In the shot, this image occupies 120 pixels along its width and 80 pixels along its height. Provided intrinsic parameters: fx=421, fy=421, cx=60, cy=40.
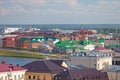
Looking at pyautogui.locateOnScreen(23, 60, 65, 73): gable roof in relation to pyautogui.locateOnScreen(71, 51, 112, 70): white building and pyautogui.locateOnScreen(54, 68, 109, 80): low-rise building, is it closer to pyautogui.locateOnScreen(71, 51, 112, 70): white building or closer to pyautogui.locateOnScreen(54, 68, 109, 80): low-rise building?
pyautogui.locateOnScreen(54, 68, 109, 80): low-rise building

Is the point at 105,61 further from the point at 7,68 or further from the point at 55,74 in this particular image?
the point at 7,68

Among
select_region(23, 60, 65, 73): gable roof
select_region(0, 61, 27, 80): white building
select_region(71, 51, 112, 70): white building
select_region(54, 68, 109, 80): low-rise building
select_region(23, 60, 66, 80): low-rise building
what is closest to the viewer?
select_region(0, 61, 27, 80): white building

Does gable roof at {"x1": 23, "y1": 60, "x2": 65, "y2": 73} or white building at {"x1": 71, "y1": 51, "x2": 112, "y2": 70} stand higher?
gable roof at {"x1": 23, "y1": 60, "x2": 65, "y2": 73}

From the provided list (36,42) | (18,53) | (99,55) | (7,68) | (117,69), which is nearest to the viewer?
(7,68)

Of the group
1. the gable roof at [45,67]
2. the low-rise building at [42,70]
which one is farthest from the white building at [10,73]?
the gable roof at [45,67]

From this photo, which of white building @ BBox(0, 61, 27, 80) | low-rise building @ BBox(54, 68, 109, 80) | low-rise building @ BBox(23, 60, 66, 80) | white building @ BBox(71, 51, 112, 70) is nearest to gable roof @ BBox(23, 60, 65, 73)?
low-rise building @ BBox(23, 60, 66, 80)

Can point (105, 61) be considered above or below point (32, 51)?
above

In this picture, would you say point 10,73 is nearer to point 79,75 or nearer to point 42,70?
point 42,70

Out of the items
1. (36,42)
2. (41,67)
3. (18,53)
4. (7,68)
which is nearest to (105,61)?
(41,67)

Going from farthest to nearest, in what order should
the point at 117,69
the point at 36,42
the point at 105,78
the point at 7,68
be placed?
1. the point at 36,42
2. the point at 117,69
3. the point at 105,78
4. the point at 7,68

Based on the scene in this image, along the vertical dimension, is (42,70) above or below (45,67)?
below

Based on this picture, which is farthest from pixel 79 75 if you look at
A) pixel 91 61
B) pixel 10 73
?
→ pixel 91 61
